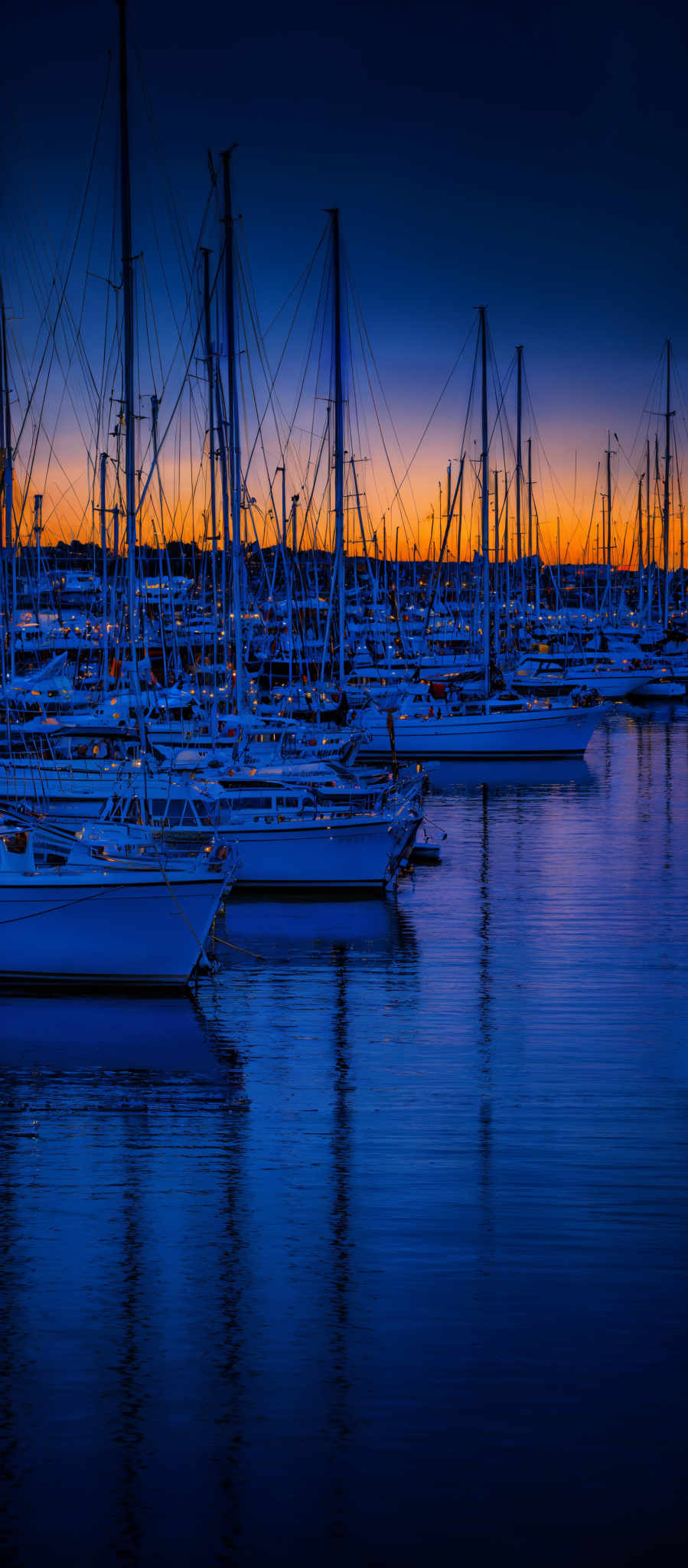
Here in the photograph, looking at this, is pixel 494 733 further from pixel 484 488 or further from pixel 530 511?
pixel 530 511

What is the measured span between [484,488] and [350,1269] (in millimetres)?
41267

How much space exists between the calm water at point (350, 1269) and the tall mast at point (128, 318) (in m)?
Answer: 5.61

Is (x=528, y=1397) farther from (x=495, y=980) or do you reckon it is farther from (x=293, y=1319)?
(x=495, y=980)

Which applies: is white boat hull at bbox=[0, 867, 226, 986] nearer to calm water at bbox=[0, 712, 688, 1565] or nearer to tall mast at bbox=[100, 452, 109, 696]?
calm water at bbox=[0, 712, 688, 1565]

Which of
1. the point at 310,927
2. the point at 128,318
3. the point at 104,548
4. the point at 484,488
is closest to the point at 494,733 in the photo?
the point at 484,488

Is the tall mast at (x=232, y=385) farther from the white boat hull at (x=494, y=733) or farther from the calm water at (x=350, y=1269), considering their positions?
the white boat hull at (x=494, y=733)

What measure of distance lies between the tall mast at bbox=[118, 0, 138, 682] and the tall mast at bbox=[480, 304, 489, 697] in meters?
27.7

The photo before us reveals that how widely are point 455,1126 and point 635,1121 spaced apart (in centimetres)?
160

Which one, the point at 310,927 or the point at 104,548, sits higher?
the point at 104,548

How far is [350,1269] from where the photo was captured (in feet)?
32.3

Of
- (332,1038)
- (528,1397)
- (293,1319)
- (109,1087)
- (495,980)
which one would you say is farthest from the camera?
(495,980)

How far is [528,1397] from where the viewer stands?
8180mm

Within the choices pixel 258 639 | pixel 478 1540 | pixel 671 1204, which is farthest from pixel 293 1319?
pixel 258 639

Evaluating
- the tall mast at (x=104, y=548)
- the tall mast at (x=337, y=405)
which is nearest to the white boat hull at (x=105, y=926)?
the tall mast at (x=337, y=405)
